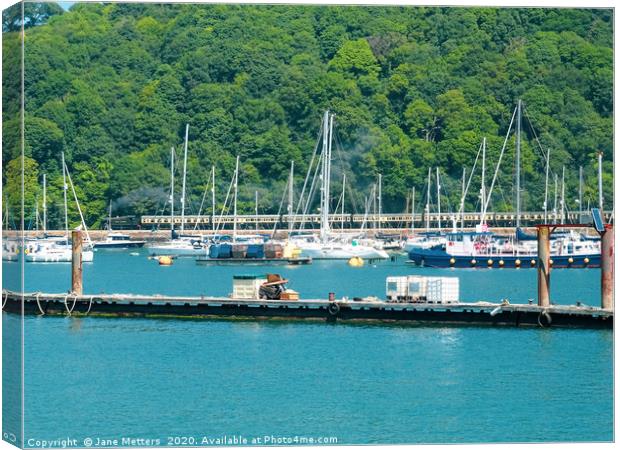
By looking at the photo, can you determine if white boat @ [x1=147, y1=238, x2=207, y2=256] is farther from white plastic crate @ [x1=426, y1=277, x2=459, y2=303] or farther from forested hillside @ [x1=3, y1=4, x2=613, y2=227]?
white plastic crate @ [x1=426, y1=277, x2=459, y2=303]

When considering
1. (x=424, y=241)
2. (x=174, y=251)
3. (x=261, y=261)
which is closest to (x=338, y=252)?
(x=261, y=261)

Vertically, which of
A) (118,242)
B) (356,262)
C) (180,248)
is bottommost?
(356,262)

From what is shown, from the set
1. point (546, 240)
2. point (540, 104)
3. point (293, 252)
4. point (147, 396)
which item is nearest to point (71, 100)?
point (293, 252)

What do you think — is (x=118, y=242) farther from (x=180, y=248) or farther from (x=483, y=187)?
(x=483, y=187)

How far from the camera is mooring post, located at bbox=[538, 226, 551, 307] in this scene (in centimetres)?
3578

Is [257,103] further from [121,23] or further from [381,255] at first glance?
[381,255]

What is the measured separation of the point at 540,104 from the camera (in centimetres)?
6762

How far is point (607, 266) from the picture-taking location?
3419cm

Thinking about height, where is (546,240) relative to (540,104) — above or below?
below

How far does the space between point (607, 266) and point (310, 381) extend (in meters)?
8.31

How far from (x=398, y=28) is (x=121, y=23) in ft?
93.5

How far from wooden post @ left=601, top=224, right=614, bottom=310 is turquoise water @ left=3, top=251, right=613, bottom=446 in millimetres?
769

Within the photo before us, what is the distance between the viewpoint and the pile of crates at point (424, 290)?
3744 cm

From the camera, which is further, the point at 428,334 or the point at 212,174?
the point at 212,174
